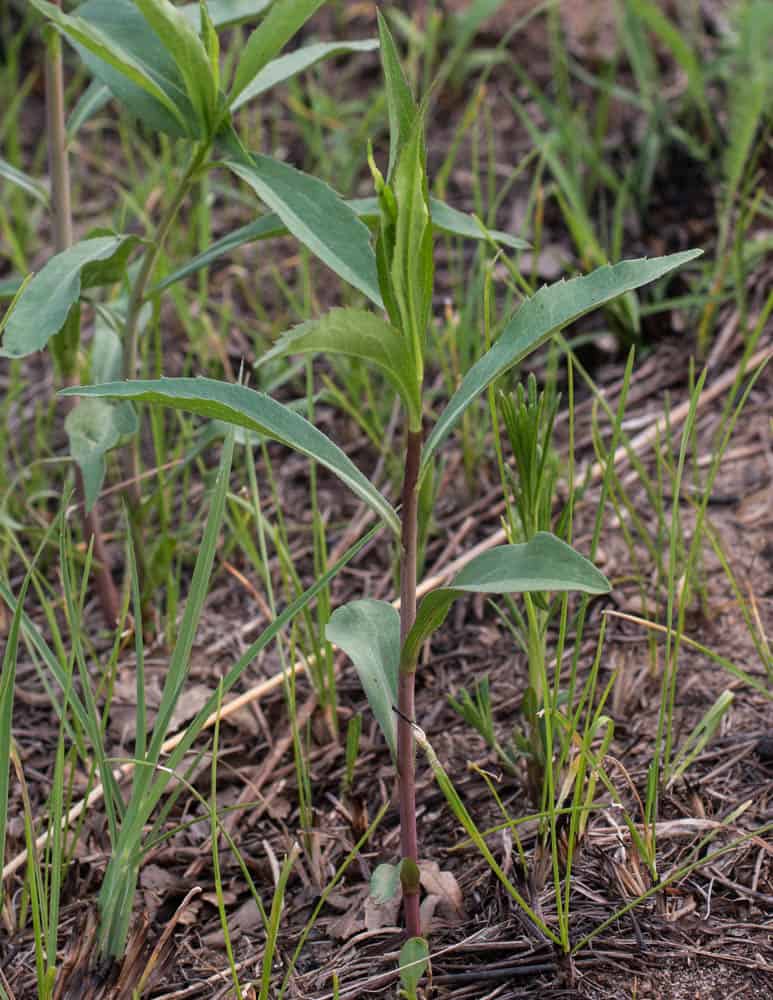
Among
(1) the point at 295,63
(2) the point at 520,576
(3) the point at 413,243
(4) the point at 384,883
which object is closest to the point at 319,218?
(3) the point at 413,243

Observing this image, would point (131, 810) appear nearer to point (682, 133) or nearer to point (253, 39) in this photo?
point (253, 39)

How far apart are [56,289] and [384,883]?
2.83 feet

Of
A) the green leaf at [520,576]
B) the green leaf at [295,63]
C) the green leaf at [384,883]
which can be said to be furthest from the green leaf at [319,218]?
the green leaf at [384,883]

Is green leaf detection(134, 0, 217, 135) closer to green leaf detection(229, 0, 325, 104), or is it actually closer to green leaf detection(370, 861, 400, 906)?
green leaf detection(229, 0, 325, 104)

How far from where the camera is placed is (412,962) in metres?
1.18

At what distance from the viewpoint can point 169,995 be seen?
1315mm

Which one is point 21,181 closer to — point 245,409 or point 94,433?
point 94,433

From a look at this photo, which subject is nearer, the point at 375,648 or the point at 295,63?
the point at 375,648

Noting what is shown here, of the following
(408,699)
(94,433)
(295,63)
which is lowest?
(408,699)

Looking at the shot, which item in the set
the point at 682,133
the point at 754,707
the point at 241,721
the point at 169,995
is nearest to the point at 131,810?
the point at 169,995

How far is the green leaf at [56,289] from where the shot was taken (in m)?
1.42

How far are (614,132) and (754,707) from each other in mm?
1692

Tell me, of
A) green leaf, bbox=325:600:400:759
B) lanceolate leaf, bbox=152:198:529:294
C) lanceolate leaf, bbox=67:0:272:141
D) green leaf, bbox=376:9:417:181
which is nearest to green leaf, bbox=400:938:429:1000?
green leaf, bbox=325:600:400:759

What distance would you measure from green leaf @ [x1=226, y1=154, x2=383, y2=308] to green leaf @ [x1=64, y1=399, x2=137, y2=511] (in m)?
0.39
